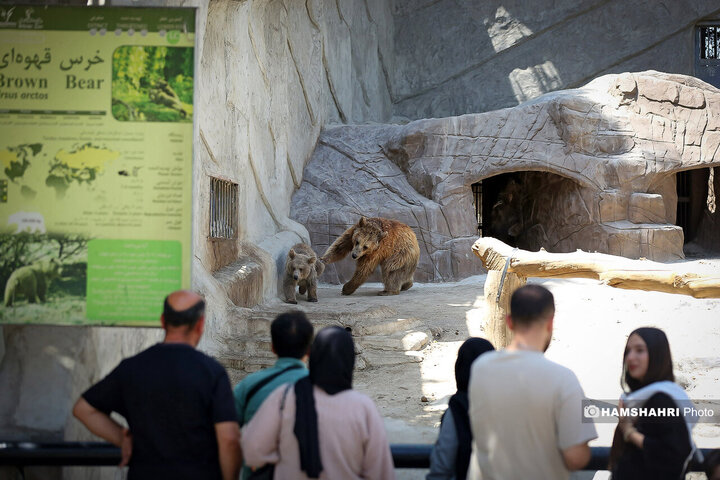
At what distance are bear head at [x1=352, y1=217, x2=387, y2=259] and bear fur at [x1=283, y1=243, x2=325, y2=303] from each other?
1032mm

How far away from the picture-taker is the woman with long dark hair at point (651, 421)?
221 cm

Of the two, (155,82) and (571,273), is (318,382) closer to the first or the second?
(155,82)

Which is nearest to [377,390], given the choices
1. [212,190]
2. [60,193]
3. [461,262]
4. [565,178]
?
[212,190]

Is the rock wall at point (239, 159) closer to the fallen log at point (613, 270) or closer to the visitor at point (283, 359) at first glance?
the visitor at point (283, 359)

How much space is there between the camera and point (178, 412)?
2295mm

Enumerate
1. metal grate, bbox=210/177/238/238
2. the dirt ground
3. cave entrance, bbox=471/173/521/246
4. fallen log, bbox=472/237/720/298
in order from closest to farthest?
fallen log, bbox=472/237/720/298, the dirt ground, metal grate, bbox=210/177/238/238, cave entrance, bbox=471/173/521/246

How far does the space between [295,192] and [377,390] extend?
22.9 ft

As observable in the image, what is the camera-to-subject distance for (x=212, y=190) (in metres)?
7.45

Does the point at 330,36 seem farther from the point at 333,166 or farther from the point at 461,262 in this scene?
the point at 461,262

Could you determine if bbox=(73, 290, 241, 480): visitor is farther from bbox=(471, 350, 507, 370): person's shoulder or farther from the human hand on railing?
bbox=(471, 350, 507, 370): person's shoulder

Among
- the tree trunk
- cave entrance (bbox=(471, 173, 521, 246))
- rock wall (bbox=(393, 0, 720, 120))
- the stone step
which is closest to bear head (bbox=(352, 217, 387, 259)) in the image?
the stone step

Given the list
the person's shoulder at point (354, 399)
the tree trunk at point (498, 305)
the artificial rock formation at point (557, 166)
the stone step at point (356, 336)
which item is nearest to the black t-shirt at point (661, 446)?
the person's shoulder at point (354, 399)

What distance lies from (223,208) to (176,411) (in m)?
5.76

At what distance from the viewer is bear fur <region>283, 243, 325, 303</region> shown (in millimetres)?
8945
